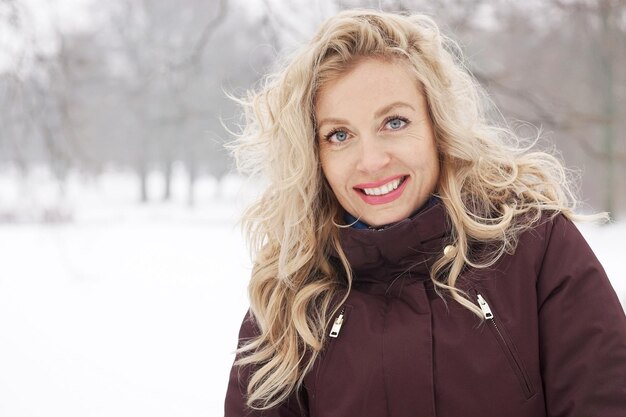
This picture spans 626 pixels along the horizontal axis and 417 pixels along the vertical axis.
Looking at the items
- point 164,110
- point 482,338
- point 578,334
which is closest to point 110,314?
point 164,110

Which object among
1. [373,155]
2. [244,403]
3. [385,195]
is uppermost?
[373,155]

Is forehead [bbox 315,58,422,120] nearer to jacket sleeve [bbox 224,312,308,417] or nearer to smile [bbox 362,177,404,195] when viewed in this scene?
smile [bbox 362,177,404,195]

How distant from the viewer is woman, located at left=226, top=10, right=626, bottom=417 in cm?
162

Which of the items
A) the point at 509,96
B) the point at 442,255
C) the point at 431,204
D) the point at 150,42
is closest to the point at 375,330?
the point at 442,255

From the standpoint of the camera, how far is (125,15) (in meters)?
5.65

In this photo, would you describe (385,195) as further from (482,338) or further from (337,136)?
(482,338)

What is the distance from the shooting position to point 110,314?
624cm

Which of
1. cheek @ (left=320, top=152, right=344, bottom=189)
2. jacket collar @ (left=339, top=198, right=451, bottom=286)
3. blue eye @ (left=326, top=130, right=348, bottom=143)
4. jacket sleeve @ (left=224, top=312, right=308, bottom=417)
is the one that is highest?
blue eye @ (left=326, top=130, right=348, bottom=143)

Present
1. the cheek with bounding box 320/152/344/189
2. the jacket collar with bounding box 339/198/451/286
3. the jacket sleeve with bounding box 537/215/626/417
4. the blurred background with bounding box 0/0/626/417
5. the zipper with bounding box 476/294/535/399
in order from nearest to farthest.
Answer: the jacket sleeve with bounding box 537/215/626/417
the zipper with bounding box 476/294/535/399
the jacket collar with bounding box 339/198/451/286
the cheek with bounding box 320/152/344/189
the blurred background with bounding box 0/0/626/417

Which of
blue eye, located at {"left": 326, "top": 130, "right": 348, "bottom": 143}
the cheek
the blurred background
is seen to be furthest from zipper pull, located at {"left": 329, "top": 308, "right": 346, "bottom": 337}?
the blurred background

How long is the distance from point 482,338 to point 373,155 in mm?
570

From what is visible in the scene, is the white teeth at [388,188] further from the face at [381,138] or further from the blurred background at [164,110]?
the blurred background at [164,110]

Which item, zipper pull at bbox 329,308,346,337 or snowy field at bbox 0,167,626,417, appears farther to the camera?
snowy field at bbox 0,167,626,417

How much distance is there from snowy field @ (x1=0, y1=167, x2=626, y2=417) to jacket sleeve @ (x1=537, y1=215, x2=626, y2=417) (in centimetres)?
118
